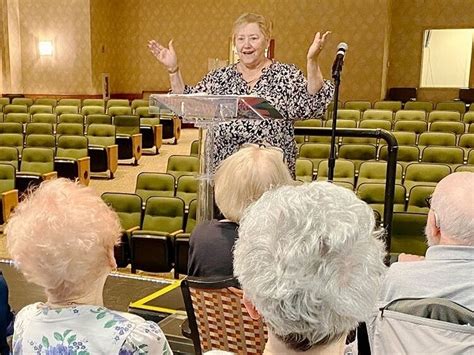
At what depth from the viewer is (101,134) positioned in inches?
348

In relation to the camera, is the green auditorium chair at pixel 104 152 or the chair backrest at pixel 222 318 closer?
the chair backrest at pixel 222 318

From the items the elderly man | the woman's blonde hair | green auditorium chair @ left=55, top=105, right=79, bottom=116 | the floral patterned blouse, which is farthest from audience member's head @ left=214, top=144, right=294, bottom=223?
green auditorium chair @ left=55, top=105, right=79, bottom=116

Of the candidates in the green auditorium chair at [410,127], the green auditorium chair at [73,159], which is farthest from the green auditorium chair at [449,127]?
the green auditorium chair at [73,159]

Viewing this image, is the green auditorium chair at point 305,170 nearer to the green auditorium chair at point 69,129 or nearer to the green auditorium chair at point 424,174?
the green auditorium chair at point 424,174

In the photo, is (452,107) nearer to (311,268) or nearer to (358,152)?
(358,152)

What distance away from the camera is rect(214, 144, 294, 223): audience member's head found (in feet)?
5.71

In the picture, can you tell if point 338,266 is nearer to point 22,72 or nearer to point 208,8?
point 208,8

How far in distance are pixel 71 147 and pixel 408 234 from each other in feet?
17.1

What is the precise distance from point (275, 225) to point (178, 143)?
1044cm

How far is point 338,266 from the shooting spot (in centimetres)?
85

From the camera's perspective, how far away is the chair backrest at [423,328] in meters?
1.33

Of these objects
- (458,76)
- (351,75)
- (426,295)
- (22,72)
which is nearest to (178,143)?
(351,75)

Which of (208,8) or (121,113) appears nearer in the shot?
(121,113)

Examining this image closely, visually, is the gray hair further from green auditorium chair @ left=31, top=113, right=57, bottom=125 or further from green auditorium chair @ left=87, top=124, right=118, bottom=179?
green auditorium chair @ left=31, top=113, right=57, bottom=125
